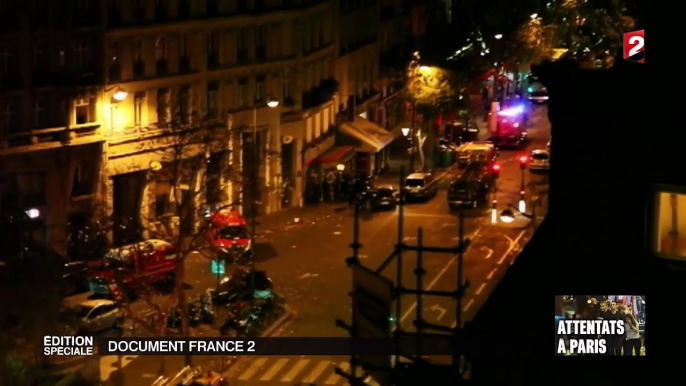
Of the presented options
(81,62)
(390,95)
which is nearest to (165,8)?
(81,62)

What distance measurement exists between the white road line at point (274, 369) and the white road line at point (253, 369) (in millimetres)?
244

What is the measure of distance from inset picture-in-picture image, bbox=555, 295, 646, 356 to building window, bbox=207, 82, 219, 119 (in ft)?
97.8

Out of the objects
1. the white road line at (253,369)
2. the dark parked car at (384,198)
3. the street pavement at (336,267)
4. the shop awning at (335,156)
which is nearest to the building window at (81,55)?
the street pavement at (336,267)

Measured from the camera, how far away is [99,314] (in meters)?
25.5

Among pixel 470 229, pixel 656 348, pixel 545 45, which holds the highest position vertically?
pixel 656 348

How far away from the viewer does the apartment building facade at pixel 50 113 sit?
32.5 m

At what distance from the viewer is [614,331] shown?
921cm

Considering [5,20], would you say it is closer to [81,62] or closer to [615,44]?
[81,62]

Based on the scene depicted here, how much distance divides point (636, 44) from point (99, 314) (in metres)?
17.5

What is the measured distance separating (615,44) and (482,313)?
23.6 m

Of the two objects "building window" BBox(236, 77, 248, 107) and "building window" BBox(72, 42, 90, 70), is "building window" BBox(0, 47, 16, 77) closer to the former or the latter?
"building window" BBox(72, 42, 90, 70)

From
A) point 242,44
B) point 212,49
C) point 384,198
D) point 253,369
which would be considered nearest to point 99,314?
point 253,369

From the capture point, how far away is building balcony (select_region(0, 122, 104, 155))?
32.6 metres

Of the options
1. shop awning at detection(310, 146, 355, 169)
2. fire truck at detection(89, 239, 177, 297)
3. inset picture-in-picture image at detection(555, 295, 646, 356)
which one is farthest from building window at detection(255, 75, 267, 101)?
inset picture-in-picture image at detection(555, 295, 646, 356)
